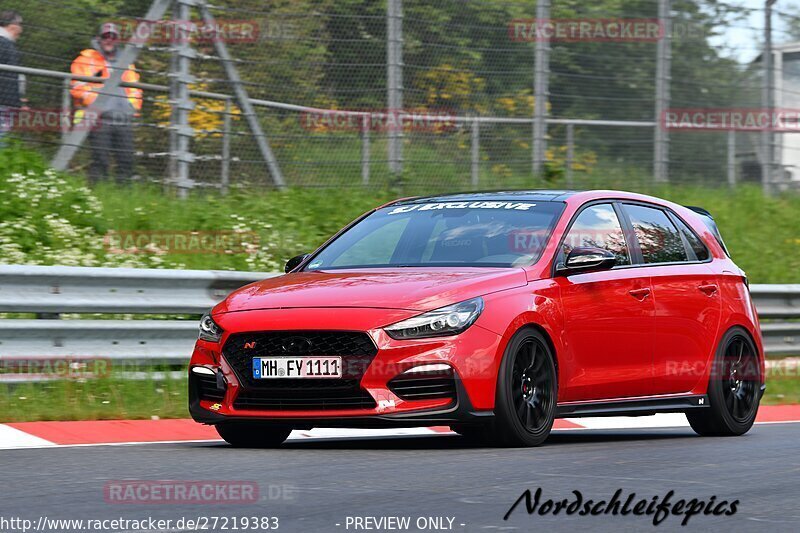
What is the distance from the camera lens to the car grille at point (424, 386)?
7891 millimetres

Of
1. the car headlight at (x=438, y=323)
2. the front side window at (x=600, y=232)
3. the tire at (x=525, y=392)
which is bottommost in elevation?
the tire at (x=525, y=392)

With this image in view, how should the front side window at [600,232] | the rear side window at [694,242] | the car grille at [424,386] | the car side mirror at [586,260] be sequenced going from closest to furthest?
the car grille at [424,386] < the car side mirror at [586,260] < the front side window at [600,232] < the rear side window at [694,242]

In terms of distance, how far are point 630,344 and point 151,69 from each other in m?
6.94

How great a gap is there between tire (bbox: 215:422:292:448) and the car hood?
2.17 ft

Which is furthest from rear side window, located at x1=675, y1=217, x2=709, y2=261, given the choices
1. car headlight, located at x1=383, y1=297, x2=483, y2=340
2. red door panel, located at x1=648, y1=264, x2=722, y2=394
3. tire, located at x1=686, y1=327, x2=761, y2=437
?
car headlight, located at x1=383, y1=297, x2=483, y2=340

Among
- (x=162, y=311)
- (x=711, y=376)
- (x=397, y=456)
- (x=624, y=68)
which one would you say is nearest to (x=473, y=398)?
(x=397, y=456)

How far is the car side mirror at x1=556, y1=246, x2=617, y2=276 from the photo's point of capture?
874 centimetres

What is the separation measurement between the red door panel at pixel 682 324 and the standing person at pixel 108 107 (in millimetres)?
6218

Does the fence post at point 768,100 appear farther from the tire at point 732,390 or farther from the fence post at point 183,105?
the tire at point 732,390

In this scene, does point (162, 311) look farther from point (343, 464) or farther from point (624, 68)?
point (624, 68)

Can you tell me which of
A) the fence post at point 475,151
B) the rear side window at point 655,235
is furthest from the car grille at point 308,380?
the fence post at point 475,151

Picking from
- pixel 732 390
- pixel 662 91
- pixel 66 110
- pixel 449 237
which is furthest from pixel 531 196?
pixel 662 91

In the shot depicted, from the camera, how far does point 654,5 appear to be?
1850 centimetres

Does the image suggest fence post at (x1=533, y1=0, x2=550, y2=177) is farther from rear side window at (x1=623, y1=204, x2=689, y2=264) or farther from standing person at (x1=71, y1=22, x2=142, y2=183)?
rear side window at (x1=623, y1=204, x2=689, y2=264)
